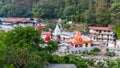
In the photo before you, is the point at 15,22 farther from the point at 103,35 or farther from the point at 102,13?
the point at 103,35

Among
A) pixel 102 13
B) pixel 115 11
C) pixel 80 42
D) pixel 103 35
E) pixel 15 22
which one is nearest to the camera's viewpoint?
pixel 80 42

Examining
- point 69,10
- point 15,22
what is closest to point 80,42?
point 69,10

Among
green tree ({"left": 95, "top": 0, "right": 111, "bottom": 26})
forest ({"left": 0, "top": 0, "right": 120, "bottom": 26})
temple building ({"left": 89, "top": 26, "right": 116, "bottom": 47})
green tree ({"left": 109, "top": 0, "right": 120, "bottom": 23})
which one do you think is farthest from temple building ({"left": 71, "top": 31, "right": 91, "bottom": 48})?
green tree ({"left": 95, "top": 0, "right": 111, "bottom": 26})

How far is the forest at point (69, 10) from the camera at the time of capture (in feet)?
115

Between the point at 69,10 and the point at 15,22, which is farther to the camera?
the point at 15,22

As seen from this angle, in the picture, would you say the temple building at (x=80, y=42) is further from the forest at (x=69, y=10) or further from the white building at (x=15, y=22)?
the white building at (x=15, y=22)

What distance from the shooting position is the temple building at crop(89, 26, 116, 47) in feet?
104

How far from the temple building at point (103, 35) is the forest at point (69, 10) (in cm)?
187

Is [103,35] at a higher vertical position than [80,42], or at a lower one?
higher

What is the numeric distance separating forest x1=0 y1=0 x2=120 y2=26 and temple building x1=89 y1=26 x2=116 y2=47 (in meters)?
1.87

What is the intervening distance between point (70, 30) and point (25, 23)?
6.83 m

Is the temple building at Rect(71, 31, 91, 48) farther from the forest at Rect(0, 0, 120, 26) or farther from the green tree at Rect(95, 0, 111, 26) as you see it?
the green tree at Rect(95, 0, 111, 26)

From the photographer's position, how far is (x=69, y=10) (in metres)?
39.7

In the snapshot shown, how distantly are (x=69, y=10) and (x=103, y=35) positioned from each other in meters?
8.69
